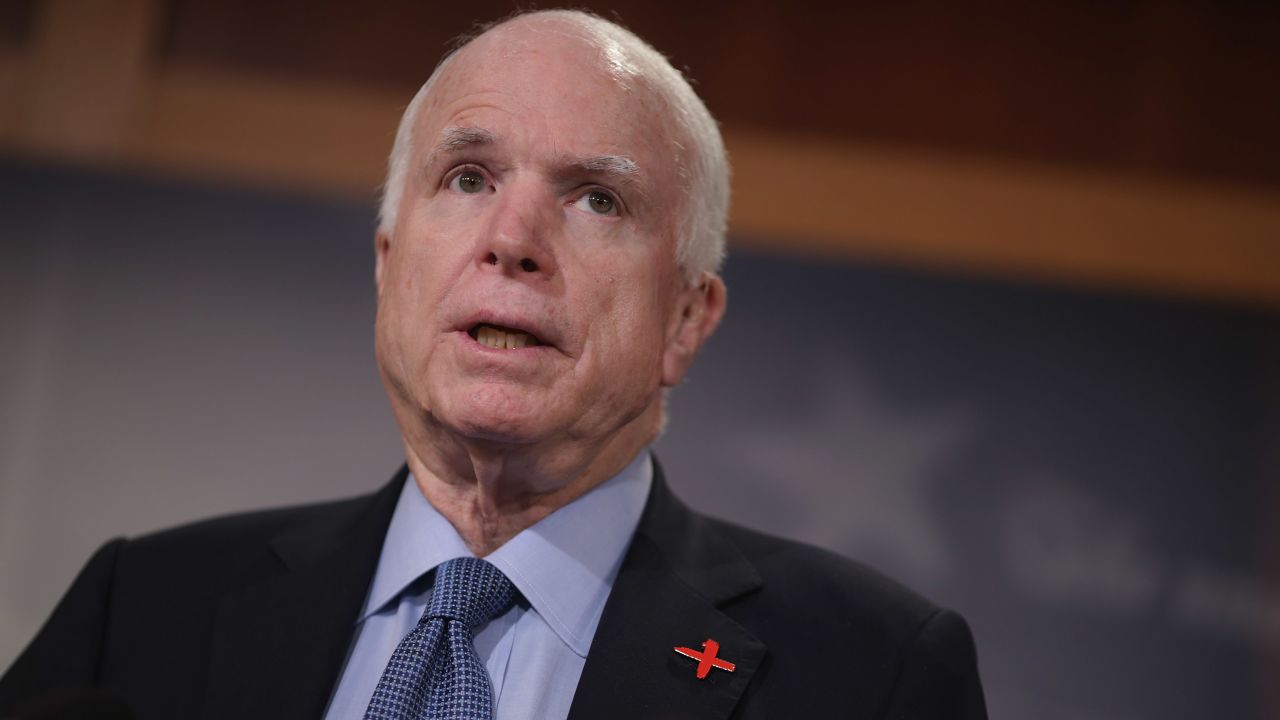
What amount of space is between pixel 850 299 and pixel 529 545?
1.59 meters

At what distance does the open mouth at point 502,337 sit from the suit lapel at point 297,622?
365mm

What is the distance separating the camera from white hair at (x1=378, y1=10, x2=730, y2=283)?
1.83m

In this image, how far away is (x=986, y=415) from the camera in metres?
3.00

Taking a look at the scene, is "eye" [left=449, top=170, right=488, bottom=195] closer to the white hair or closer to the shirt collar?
the white hair

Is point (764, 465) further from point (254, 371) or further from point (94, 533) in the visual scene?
point (94, 533)

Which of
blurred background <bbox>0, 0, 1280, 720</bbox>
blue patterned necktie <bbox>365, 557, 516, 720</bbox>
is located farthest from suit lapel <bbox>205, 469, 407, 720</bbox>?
blurred background <bbox>0, 0, 1280, 720</bbox>

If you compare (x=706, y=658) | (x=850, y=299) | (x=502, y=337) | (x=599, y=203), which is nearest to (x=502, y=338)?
(x=502, y=337)

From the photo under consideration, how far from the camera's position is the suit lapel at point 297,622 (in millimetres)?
1644

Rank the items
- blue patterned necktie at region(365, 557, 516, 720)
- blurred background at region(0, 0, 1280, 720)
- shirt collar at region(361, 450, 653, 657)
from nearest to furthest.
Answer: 1. blue patterned necktie at region(365, 557, 516, 720)
2. shirt collar at region(361, 450, 653, 657)
3. blurred background at region(0, 0, 1280, 720)

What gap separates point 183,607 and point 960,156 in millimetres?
2201

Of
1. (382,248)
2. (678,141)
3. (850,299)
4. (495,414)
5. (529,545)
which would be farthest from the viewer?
(850,299)

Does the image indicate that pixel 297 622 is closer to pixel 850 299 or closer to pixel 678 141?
pixel 678 141

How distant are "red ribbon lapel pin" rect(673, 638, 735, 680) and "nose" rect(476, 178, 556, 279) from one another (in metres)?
0.53

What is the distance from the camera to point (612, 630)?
1642 mm
